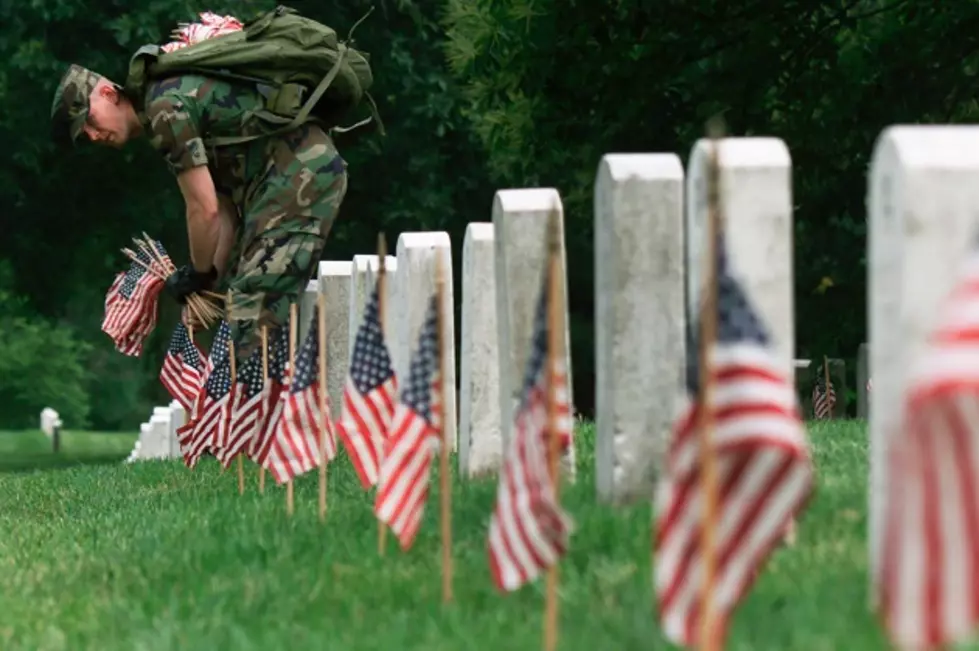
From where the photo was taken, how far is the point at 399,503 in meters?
7.92

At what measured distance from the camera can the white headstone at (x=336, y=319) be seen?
1448 cm

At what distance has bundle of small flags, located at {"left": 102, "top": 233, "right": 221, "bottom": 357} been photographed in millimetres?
15273

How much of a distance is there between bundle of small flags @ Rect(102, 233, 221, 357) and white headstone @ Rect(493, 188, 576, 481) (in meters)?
6.08

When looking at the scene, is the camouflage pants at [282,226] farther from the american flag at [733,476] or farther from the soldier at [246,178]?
the american flag at [733,476]

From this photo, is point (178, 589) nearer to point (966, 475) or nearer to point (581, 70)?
point (966, 475)

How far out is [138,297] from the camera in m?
15.4

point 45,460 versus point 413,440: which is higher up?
point 413,440

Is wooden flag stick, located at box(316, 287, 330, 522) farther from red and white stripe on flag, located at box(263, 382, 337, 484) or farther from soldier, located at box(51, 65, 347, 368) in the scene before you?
soldier, located at box(51, 65, 347, 368)

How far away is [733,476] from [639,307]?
2.93 meters

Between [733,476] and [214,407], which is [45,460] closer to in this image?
[214,407]

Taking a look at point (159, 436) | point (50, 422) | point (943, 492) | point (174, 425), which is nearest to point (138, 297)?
point (943, 492)

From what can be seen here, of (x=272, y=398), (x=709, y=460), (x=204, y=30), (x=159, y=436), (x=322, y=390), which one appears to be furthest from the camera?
(x=159, y=436)

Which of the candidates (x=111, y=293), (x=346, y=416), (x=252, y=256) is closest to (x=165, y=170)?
(x=111, y=293)

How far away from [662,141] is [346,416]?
39.7 ft
